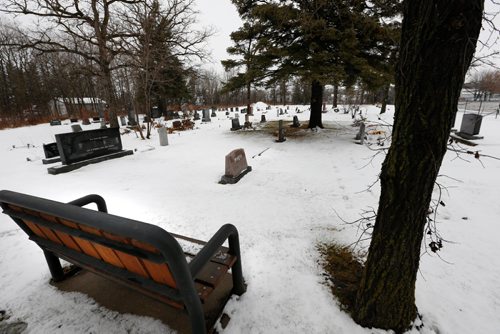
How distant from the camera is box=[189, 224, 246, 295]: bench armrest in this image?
5.17 feet

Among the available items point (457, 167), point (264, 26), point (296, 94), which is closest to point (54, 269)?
point (457, 167)

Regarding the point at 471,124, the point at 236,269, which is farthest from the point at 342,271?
the point at 471,124

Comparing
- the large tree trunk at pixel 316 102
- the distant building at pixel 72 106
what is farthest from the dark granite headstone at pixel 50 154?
the distant building at pixel 72 106

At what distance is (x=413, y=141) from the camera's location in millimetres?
→ 1454

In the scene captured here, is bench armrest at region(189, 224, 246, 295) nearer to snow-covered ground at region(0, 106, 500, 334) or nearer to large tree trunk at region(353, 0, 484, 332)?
snow-covered ground at region(0, 106, 500, 334)

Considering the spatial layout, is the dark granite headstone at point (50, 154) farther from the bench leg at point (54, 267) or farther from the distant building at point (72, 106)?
the distant building at point (72, 106)

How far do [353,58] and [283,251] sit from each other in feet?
30.7

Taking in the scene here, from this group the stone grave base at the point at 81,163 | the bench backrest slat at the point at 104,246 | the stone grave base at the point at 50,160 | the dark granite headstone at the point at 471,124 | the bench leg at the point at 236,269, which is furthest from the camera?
the dark granite headstone at the point at 471,124

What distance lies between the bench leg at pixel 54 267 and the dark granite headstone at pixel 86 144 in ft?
19.9

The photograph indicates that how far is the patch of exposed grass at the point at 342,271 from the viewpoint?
7.59 ft

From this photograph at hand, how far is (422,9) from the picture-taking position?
49.1 inches

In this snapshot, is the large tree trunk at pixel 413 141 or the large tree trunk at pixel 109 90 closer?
the large tree trunk at pixel 413 141

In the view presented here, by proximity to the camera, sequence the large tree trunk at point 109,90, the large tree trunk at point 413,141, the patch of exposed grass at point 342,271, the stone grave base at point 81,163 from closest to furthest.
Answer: the large tree trunk at point 413,141, the patch of exposed grass at point 342,271, the stone grave base at point 81,163, the large tree trunk at point 109,90

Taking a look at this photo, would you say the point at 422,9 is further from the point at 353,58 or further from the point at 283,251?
the point at 353,58
